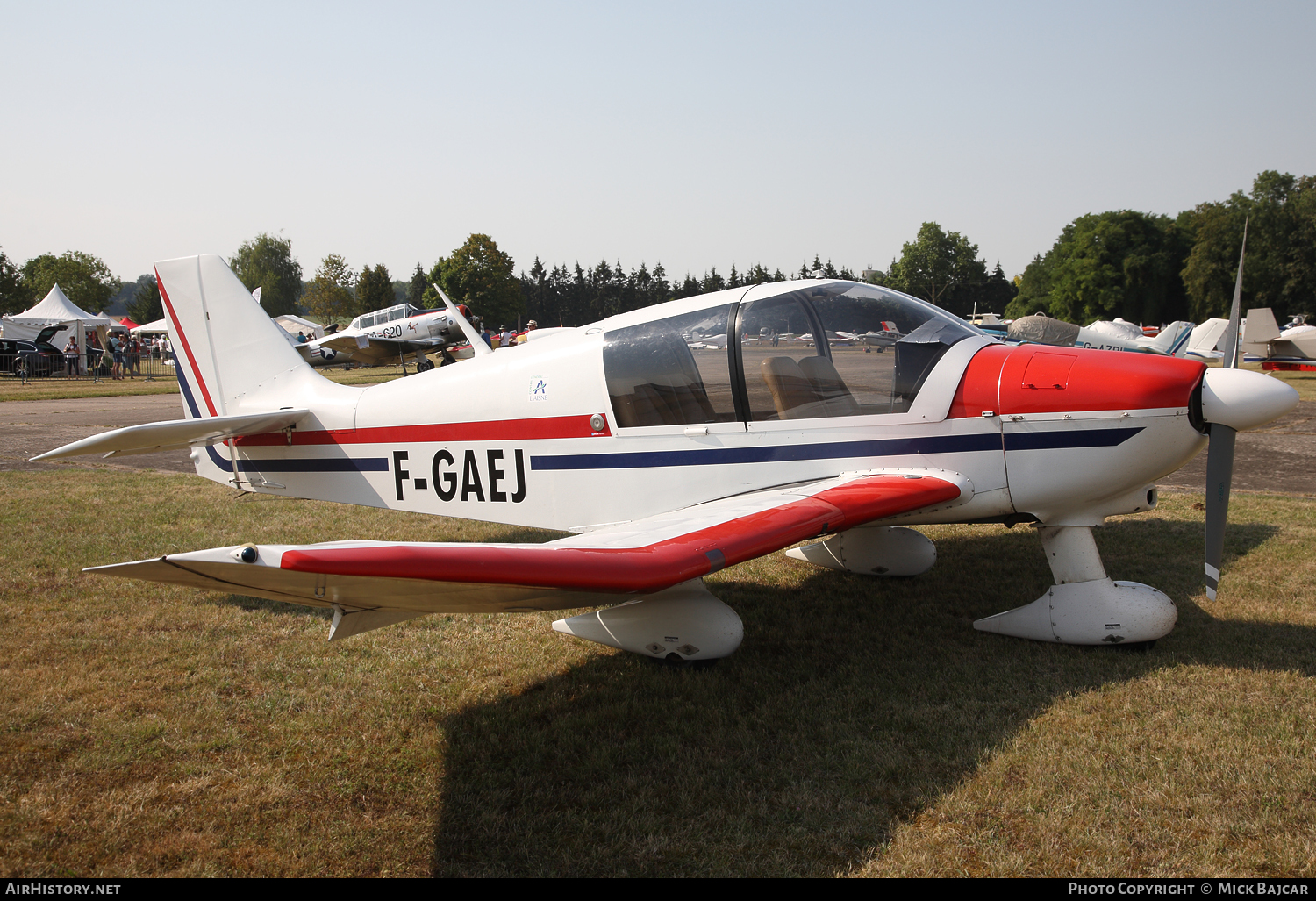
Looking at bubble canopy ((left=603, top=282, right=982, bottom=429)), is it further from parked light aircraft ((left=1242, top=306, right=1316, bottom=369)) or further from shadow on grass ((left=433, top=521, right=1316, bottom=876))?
parked light aircraft ((left=1242, top=306, right=1316, bottom=369))

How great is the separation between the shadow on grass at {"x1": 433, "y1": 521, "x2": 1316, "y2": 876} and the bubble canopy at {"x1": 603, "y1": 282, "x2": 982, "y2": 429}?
1454 millimetres

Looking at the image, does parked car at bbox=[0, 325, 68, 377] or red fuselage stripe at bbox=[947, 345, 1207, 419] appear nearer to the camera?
red fuselage stripe at bbox=[947, 345, 1207, 419]

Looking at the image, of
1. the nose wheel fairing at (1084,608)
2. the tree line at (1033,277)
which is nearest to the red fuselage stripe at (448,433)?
the nose wheel fairing at (1084,608)

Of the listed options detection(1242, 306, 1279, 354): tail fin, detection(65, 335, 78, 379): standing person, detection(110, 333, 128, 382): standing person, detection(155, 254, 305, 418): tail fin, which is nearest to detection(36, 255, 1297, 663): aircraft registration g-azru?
detection(155, 254, 305, 418): tail fin

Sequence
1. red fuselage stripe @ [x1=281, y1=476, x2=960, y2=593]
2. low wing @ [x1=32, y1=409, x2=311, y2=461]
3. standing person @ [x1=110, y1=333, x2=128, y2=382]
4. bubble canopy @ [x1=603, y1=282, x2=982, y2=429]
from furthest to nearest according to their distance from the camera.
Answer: standing person @ [x1=110, y1=333, x2=128, y2=382] < bubble canopy @ [x1=603, y1=282, x2=982, y2=429] < low wing @ [x1=32, y1=409, x2=311, y2=461] < red fuselage stripe @ [x1=281, y1=476, x2=960, y2=593]

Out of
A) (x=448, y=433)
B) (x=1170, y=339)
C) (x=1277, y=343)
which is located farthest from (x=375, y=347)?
(x=1277, y=343)

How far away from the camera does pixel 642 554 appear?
3145 mm

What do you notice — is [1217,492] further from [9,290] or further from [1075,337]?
[9,290]

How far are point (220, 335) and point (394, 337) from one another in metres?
25.8

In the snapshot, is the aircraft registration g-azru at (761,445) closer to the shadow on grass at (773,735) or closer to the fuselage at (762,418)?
the fuselage at (762,418)

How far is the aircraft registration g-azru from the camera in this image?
154 inches

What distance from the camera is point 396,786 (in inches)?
125
